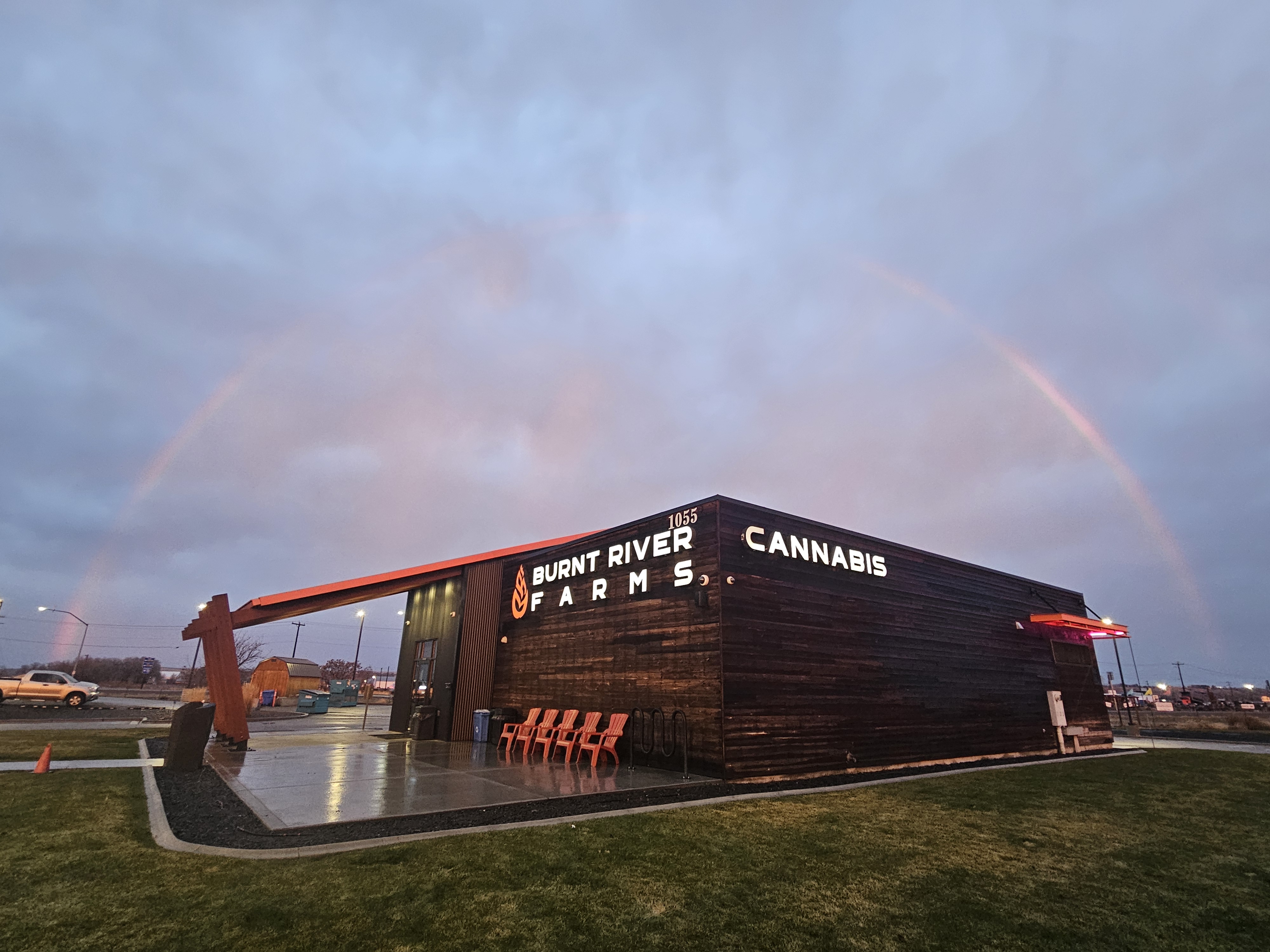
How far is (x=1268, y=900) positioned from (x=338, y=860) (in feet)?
26.2

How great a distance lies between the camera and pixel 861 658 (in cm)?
1329

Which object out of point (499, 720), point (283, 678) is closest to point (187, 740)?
point (499, 720)

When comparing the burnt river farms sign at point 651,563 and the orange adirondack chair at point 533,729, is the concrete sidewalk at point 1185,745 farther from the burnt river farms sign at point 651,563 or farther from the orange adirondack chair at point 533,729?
the orange adirondack chair at point 533,729

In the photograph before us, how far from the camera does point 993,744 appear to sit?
1588cm

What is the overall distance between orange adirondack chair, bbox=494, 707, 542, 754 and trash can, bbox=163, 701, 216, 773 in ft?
19.8

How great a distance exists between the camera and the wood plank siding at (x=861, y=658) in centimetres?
1139

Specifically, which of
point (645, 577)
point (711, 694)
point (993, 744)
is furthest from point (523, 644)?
point (993, 744)

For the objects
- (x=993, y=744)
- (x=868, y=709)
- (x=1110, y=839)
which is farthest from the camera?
(x=993, y=744)

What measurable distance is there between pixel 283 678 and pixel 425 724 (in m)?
34.9

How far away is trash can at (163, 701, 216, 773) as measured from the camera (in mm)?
10891

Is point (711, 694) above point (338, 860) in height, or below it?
above

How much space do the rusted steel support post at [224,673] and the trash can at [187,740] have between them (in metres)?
2.94

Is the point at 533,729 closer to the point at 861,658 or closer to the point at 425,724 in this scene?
the point at 425,724

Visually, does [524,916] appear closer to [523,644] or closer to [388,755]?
[388,755]
